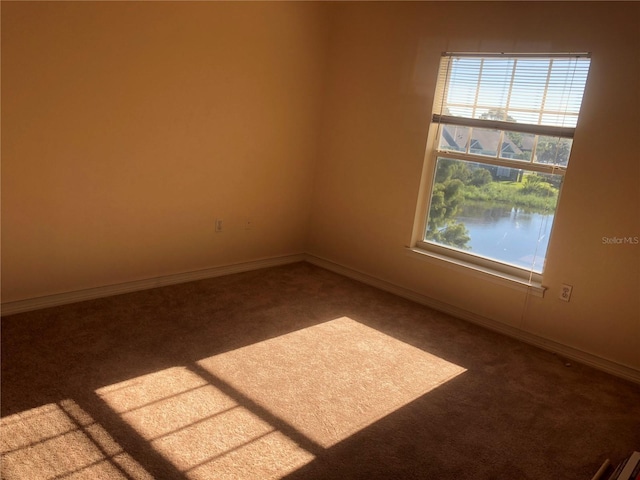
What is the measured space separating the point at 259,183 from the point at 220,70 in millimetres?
986

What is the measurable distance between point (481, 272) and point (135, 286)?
101 inches

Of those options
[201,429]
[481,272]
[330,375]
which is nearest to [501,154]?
[481,272]

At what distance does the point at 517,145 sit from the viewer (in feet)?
11.1

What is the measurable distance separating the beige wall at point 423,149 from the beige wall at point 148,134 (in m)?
0.39

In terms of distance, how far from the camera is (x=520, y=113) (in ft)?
10.9

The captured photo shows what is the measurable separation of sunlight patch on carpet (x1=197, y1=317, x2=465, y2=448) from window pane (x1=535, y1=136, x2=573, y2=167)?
1503 millimetres

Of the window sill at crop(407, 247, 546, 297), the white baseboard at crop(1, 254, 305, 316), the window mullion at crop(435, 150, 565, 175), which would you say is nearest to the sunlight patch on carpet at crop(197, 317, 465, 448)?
the window sill at crop(407, 247, 546, 297)

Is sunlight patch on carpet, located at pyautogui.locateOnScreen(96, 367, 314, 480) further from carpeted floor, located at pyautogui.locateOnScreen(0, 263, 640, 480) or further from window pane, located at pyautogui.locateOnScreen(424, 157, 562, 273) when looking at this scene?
window pane, located at pyautogui.locateOnScreen(424, 157, 562, 273)

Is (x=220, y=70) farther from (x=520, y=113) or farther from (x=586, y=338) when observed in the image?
(x=586, y=338)

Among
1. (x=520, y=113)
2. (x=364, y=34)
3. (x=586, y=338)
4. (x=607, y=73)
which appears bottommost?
(x=586, y=338)

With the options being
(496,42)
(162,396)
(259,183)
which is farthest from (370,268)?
(162,396)

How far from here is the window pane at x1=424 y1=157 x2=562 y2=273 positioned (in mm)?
3363

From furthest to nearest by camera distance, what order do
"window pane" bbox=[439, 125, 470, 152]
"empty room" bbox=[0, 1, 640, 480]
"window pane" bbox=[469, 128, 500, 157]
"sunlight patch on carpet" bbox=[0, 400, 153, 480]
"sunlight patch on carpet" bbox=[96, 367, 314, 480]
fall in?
"window pane" bbox=[439, 125, 470, 152] → "window pane" bbox=[469, 128, 500, 157] → "empty room" bbox=[0, 1, 640, 480] → "sunlight patch on carpet" bbox=[96, 367, 314, 480] → "sunlight patch on carpet" bbox=[0, 400, 153, 480]

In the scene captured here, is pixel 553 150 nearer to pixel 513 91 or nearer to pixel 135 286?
pixel 513 91
